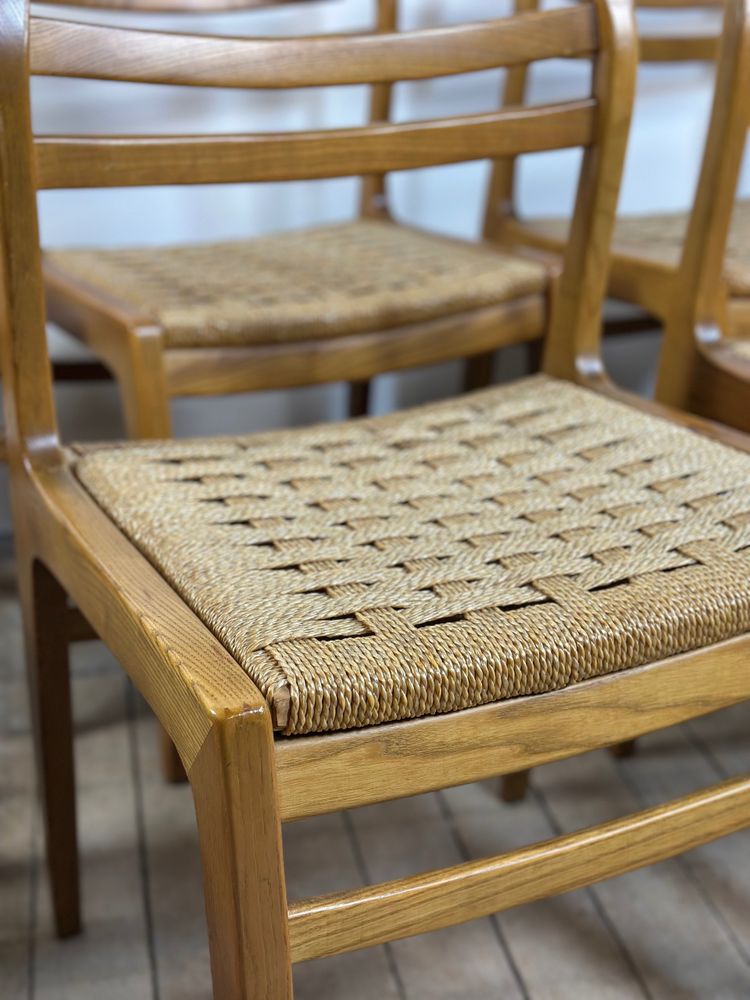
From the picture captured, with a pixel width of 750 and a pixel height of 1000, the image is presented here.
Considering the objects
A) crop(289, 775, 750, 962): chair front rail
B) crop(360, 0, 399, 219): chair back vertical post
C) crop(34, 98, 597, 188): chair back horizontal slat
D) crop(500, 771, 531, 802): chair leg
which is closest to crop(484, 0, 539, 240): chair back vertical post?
crop(360, 0, 399, 219): chair back vertical post

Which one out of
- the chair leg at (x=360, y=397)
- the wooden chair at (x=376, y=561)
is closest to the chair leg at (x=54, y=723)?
the wooden chair at (x=376, y=561)

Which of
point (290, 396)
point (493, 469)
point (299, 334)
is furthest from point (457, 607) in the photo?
point (290, 396)

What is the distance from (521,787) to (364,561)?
55 centimetres

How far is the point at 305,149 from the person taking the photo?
858 mm

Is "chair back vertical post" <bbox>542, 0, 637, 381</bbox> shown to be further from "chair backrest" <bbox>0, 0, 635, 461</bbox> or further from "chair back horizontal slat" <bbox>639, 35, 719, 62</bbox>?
"chair back horizontal slat" <bbox>639, 35, 719, 62</bbox>

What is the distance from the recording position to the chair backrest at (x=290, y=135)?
2.47 feet

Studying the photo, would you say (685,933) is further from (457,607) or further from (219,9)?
(219,9)

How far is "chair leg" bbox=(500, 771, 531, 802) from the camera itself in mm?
1155

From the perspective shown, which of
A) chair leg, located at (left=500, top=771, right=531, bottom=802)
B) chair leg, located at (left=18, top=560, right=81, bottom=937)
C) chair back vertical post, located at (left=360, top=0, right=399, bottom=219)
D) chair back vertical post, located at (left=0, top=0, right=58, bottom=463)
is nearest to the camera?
chair back vertical post, located at (left=0, top=0, right=58, bottom=463)

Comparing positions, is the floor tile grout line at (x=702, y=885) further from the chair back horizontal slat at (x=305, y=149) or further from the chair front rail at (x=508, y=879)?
the chair back horizontal slat at (x=305, y=149)

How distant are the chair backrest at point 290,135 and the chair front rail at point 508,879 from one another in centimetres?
38

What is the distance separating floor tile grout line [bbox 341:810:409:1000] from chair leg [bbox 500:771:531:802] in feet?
0.48

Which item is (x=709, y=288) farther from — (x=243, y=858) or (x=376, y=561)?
(x=243, y=858)

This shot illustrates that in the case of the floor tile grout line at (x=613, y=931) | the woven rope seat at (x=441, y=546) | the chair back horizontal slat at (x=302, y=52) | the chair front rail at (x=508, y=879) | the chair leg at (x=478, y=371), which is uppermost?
the chair back horizontal slat at (x=302, y=52)
